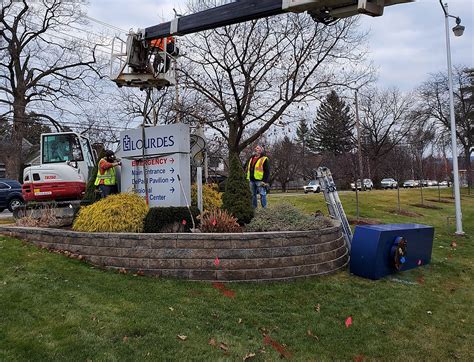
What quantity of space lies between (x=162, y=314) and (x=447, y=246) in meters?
9.17

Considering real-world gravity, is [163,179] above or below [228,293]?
above

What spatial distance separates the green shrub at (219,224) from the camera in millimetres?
7344

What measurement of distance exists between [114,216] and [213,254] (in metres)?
2.30

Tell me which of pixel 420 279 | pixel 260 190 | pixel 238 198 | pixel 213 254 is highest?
pixel 260 190

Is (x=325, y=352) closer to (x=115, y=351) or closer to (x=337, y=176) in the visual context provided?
(x=115, y=351)

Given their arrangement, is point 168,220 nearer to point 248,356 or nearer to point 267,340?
point 267,340

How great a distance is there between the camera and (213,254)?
21.9 feet

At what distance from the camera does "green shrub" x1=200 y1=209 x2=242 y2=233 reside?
734cm

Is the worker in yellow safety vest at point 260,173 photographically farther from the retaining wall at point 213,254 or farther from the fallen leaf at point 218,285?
the fallen leaf at point 218,285

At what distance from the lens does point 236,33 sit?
18.3 m

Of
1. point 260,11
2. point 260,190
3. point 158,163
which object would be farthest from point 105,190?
point 260,11

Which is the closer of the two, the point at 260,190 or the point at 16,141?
the point at 260,190

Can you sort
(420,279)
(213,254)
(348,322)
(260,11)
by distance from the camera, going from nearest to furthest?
(348,322) < (213,254) < (260,11) < (420,279)

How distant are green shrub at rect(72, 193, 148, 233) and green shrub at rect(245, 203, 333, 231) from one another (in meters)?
2.09
